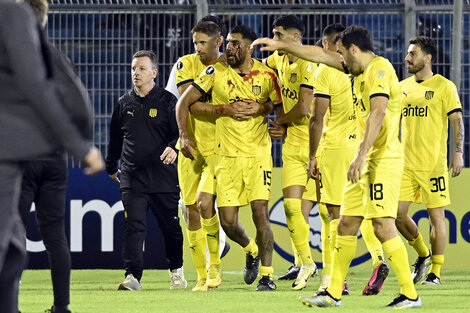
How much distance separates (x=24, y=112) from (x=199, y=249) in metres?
5.42

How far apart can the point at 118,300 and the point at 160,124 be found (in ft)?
6.60

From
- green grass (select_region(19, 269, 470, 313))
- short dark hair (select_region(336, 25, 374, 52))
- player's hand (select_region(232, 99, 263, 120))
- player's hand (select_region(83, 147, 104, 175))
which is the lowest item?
green grass (select_region(19, 269, 470, 313))

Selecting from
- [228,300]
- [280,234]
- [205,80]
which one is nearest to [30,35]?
[228,300]

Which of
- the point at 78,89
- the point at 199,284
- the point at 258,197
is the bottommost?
the point at 199,284

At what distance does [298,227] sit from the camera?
9.41m

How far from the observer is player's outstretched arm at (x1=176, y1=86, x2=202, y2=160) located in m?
9.09

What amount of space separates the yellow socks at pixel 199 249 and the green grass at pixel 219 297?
0.22 metres

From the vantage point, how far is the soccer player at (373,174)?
717 cm

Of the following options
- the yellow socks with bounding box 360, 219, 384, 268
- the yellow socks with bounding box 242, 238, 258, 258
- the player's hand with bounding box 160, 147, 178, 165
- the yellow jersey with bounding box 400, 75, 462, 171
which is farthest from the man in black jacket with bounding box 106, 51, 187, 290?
the yellow jersey with bounding box 400, 75, 462, 171

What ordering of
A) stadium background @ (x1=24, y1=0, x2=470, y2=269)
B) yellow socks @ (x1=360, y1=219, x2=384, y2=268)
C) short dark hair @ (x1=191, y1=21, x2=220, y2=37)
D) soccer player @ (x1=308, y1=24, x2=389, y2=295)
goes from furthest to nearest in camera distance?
stadium background @ (x1=24, y1=0, x2=470, y2=269) < short dark hair @ (x1=191, y1=21, x2=220, y2=37) < yellow socks @ (x1=360, y1=219, x2=384, y2=268) < soccer player @ (x1=308, y1=24, x2=389, y2=295)

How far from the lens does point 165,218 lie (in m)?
9.70

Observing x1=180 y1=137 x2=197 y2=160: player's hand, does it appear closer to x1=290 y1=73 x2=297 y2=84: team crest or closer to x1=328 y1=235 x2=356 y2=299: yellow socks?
x1=290 y1=73 x2=297 y2=84: team crest

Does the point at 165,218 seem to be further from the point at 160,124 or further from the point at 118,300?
the point at 118,300

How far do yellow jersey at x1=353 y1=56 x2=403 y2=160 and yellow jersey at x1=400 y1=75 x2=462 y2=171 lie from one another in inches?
108
